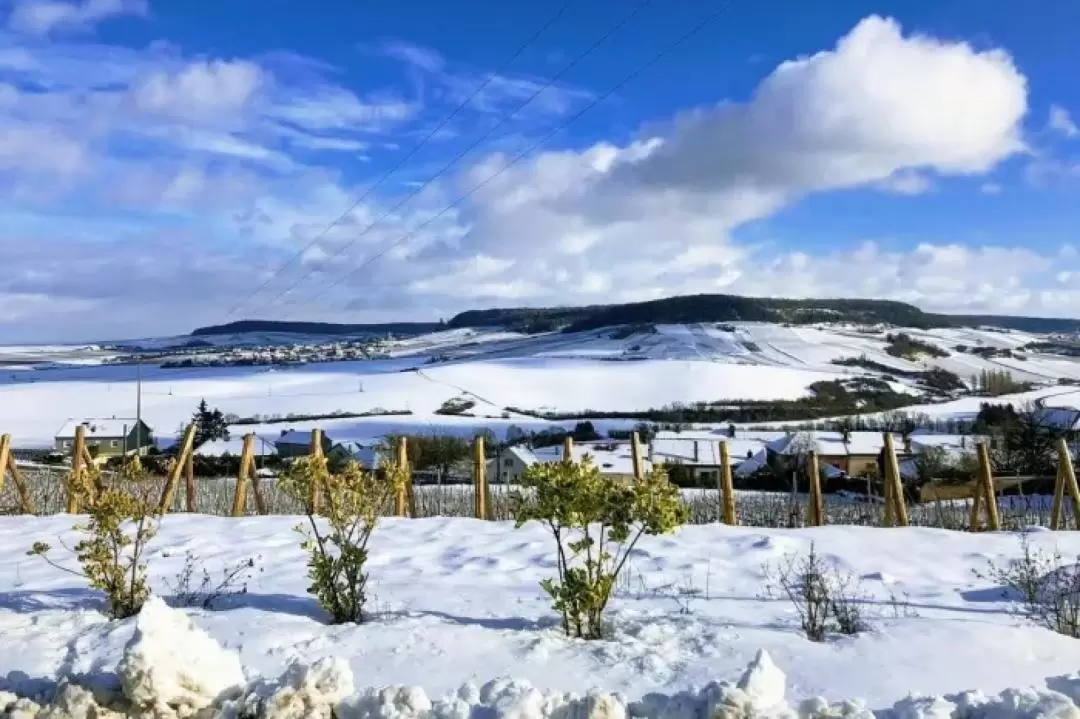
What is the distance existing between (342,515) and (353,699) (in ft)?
8.27

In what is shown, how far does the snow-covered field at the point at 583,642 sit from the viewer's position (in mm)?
5348

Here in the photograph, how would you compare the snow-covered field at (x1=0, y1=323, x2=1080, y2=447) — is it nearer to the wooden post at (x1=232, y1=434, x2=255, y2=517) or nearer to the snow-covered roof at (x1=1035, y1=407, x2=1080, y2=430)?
the snow-covered roof at (x1=1035, y1=407, x2=1080, y2=430)

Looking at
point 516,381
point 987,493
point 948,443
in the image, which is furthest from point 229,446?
point 987,493

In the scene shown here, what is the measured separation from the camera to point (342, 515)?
6938mm

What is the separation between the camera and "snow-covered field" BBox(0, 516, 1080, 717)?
535cm

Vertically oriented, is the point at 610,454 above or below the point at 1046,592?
below

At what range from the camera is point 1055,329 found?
179750 mm

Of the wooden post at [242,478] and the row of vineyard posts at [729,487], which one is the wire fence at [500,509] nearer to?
the row of vineyard posts at [729,487]

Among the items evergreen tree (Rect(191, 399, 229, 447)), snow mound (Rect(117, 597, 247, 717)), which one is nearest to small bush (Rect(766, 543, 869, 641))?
snow mound (Rect(117, 597, 247, 717))

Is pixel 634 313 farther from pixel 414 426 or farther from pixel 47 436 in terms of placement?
pixel 47 436

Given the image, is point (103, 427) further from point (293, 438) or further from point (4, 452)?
point (4, 452)

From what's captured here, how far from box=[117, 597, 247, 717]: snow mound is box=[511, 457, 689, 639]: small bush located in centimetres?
230

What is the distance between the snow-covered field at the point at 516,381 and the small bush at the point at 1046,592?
2400 inches

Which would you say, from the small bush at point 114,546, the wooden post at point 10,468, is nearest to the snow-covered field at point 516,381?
the wooden post at point 10,468
